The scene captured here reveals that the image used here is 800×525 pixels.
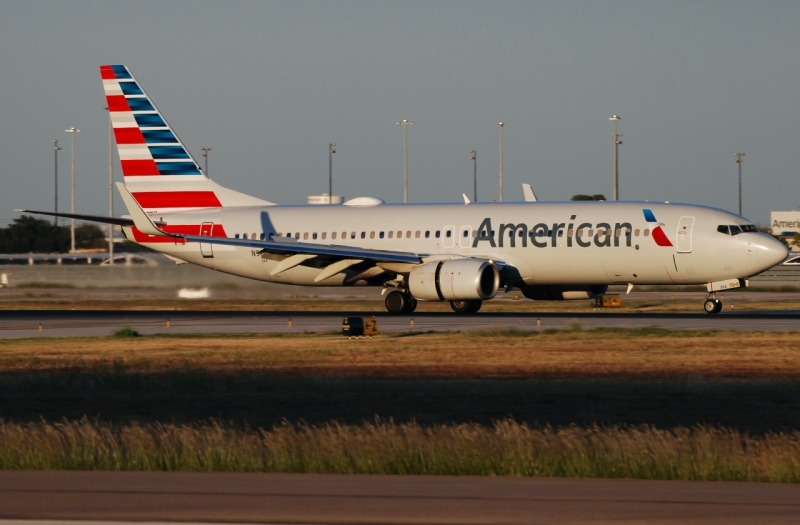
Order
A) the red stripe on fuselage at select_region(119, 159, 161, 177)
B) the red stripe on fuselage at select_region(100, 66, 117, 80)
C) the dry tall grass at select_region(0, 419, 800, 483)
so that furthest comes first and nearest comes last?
1. the red stripe on fuselage at select_region(100, 66, 117, 80)
2. the red stripe on fuselage at select_region(119, 159, 161, 177)
3. the dry tall grass at select_region(0, 419, 800, 483)

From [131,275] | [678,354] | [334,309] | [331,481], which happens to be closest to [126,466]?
[331,481]

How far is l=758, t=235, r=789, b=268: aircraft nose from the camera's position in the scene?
3778 centimetres

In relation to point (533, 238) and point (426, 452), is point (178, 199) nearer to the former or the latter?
point (533, 238)

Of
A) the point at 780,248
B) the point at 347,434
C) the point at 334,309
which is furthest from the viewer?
the point at 334,309

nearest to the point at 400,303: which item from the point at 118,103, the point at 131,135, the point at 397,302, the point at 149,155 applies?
the point at 397,302

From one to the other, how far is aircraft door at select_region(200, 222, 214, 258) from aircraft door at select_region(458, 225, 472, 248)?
10217 mm

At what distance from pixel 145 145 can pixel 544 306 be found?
1735 centimetres

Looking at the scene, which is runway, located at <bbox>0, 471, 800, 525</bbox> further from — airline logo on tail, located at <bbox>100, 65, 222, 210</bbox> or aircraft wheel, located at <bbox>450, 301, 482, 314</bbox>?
airline logo on tail, located at <bbox>100, 65, 222, 210</bbox>

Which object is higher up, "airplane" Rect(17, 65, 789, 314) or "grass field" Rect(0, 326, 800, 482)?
"airplane" Rect(17, 65, 789, 314)

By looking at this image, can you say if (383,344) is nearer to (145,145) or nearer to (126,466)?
(126,466)

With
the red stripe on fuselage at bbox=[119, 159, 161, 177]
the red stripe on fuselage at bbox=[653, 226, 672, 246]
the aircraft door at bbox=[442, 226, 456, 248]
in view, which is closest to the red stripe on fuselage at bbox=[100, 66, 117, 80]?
the red stripe on fuselage at bbox=[119, 159, 161, 177]

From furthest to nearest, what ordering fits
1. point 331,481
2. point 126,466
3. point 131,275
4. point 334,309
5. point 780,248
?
1. point 131,275
2. point 334,309
3. point 780,248
4. point 126,466
5. point 331,481

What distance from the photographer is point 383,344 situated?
29.6 metres

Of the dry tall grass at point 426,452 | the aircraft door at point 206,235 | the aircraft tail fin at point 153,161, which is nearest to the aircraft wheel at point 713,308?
the aircraft tail fin at point 153,161
